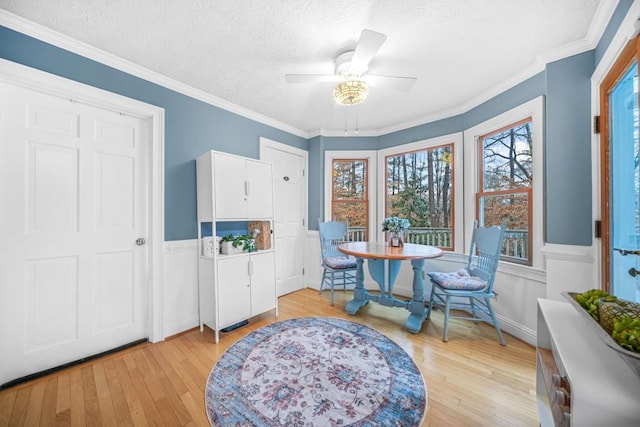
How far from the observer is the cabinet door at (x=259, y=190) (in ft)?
9.00

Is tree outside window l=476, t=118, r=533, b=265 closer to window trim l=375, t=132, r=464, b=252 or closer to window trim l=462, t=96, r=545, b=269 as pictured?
window trim l=462, t=96, r=545, b=269

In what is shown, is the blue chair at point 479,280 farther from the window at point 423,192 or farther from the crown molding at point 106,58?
the crown molding at point 106,58

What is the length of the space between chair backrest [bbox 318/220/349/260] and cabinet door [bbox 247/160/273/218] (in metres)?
0.89

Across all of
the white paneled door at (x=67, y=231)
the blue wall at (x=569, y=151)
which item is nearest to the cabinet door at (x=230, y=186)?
the white paneled door at (x=67, y=231)

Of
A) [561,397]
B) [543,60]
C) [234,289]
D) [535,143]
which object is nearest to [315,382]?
[234,289]

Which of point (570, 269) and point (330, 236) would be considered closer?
point (570, 269)

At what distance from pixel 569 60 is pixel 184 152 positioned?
3.56 m

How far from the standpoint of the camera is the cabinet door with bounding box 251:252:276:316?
2.67 metres

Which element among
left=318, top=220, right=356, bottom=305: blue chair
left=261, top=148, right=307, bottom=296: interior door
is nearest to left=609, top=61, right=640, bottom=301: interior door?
left=318, top=220, right=356, bottom=305: blue chair

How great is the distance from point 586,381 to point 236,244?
8.44 feet

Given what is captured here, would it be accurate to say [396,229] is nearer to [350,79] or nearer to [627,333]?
[350,79]

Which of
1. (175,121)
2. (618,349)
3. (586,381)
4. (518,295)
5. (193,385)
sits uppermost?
(175,121)

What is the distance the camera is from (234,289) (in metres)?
2.50

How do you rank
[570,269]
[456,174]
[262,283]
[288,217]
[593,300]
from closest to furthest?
[593,300], [570,269], [262,283], [456,174], [288,217]
